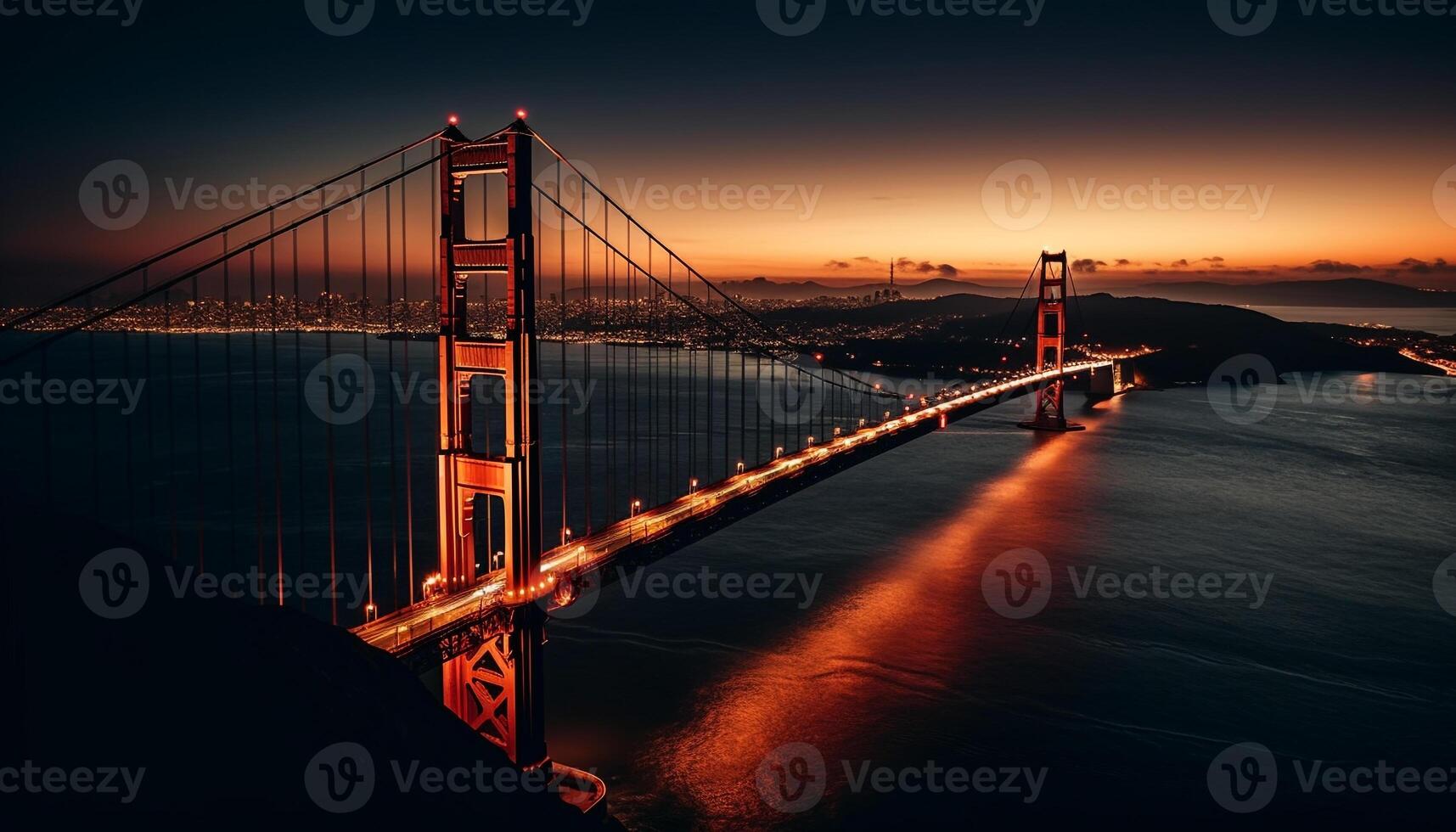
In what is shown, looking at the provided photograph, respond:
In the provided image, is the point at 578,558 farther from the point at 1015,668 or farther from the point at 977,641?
the point at 977,641

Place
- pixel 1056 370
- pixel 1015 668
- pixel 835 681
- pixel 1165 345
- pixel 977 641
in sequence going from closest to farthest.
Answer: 1. pixel 835 681
2. pixel 1015 668
3. pixel 977 641
4. pixel 1056 370
5. pixel 1165 345

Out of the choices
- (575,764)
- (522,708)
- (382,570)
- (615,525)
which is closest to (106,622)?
(522,708)

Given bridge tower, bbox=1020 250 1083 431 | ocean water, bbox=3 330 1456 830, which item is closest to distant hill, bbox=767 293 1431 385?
bridge tower, bbox=1020 250 1083 431

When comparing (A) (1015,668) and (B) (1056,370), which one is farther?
(B) (1056,370)

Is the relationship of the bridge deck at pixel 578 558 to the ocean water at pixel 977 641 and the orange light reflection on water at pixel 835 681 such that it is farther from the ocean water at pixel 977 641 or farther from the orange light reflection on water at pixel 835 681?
the orange light reflection on water at pixel 835 681

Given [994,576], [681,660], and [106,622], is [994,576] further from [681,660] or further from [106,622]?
[106,622]

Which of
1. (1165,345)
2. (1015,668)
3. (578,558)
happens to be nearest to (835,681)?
(1015,668)
